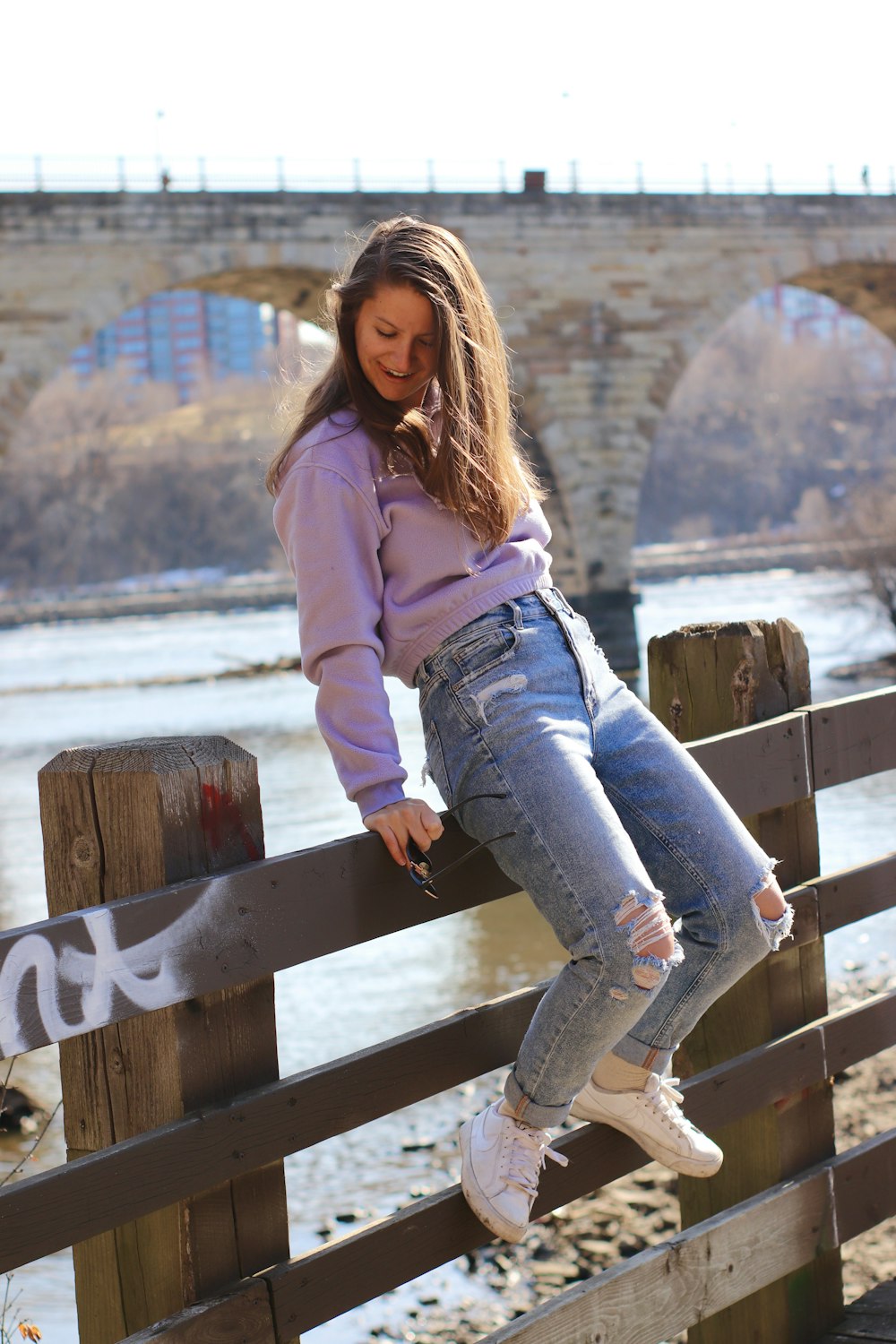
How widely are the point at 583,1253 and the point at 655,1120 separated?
2.19 meters

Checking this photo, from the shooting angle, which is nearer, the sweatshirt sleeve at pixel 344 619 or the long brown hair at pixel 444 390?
the sweatshirt sleeve at pixel 344 619

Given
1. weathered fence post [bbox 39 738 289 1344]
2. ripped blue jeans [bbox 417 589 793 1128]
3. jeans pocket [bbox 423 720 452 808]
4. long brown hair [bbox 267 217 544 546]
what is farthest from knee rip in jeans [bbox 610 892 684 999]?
long brown hair [bbox 267 217 544 546]

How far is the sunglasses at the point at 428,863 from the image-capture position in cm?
160

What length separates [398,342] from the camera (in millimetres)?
1873

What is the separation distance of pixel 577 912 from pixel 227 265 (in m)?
Result: 17.2

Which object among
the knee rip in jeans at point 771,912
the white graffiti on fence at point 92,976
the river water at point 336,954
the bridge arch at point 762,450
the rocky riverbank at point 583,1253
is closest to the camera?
the white graffiti on fence at point 92,976

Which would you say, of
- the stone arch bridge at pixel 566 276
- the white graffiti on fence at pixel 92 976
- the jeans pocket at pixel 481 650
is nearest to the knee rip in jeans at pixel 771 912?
the jeans pocket at pixel 481 650

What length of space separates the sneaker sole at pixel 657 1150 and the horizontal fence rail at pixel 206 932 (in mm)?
320

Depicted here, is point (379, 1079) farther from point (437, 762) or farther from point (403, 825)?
point (437, 762)

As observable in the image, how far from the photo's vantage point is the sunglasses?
5.24ft

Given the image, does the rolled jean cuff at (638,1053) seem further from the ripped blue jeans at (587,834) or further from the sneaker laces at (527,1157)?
the sneaker laces at (527,1157)

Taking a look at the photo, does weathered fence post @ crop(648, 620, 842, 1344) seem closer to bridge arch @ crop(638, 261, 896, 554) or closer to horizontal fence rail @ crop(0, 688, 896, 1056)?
horizontal fence rail @ crop(0, 688, 896, 1056)

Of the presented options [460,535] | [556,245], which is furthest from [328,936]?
[556,245]

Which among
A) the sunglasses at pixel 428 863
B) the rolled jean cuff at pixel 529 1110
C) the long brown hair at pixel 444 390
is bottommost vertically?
the rolled jean cuff at pixel 529 1110
